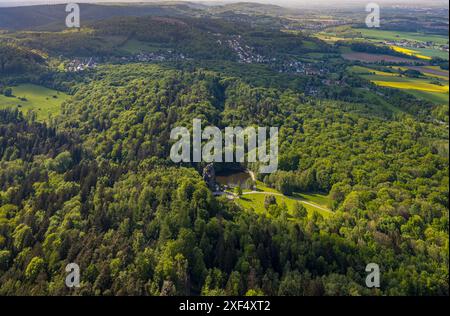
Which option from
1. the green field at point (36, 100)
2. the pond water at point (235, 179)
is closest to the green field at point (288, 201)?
the pond water at point (235, 179)

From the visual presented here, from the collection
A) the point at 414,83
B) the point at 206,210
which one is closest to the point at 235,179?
the point at 206,210

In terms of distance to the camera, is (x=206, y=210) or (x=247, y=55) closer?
(x=206, y=210)

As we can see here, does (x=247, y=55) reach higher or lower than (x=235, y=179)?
higher

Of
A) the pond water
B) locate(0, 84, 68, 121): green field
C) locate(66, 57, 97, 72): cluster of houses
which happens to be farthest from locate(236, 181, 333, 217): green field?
locate(66, 57, 97, 72): cluster of houses

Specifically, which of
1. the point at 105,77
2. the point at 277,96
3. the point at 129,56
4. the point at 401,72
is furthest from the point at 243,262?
the point at 129,56

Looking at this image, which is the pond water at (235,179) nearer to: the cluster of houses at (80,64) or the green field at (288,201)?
the green field at (288,201)

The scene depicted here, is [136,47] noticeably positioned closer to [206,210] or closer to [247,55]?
[247,55]

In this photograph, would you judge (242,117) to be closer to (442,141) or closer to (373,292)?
Result: (442,141)
